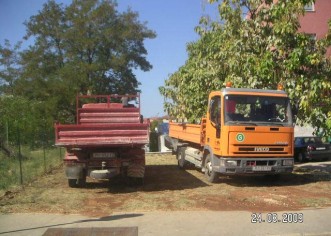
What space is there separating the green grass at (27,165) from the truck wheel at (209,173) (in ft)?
17.6

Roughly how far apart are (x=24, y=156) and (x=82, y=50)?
29.1 m

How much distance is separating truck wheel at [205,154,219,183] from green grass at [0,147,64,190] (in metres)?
5.36

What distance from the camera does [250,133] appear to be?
11.5m

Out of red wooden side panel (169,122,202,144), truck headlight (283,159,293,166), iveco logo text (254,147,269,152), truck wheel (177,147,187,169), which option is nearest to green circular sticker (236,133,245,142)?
iveco logo text (254,147,269,152)

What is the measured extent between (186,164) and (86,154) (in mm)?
6064

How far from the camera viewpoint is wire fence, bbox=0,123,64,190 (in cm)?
1261

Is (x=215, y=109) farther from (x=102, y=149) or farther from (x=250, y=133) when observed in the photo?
(x=102, y=149)

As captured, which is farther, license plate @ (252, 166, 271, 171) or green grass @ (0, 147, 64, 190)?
green grass @ (0, 147, 64, 190)

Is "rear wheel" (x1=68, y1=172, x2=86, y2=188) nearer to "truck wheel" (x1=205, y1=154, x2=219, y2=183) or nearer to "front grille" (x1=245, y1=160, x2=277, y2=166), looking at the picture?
"truck wheel" (x1=205, y1=154, x2=219, y2=183)

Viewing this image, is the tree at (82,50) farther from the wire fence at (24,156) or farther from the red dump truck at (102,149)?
the red dump truck at (102,149)

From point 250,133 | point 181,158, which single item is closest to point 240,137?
point 250,133

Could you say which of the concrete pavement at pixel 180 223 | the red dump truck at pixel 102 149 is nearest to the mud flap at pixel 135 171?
the red dump truck at pixel 102 149

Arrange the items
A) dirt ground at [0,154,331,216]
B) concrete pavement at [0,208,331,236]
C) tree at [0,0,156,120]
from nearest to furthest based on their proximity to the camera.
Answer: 1. concrete pavement at [0,208,331,236]
2. dirt ground at [0,154,331,216]
3. tree at [0,0,156,120]

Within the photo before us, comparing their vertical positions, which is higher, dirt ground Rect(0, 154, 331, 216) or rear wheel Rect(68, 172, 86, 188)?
rear wheel Rect(68, 172, 86, 188)
